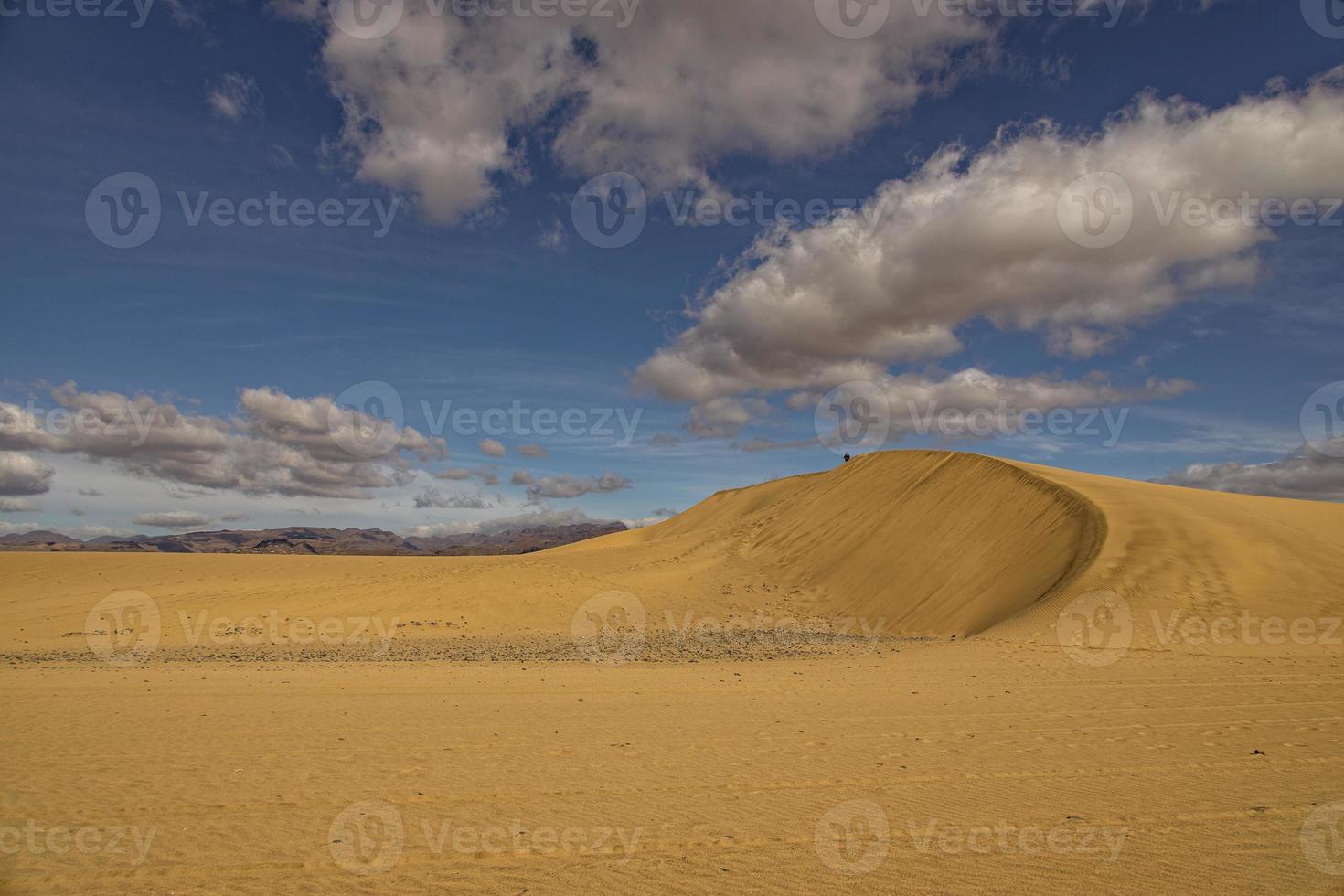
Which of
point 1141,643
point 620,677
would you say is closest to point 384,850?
point 620,677

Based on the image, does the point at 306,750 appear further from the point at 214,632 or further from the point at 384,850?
the point at 214,632

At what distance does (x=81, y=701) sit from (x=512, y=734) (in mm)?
7958
